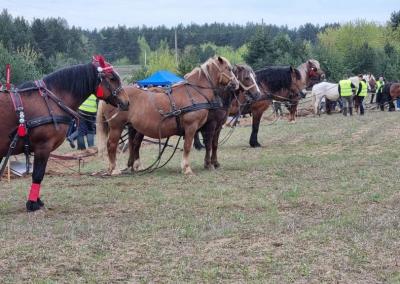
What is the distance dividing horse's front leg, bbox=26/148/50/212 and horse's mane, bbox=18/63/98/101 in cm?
89

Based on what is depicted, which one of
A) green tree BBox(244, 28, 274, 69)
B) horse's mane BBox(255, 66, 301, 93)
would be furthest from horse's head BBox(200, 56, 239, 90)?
green tree BBox(244, 28, 274, 69)

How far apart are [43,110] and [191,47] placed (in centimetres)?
8317

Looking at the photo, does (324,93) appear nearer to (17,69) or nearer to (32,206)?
(17,69)

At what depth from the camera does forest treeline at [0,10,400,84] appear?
4591 centimetres

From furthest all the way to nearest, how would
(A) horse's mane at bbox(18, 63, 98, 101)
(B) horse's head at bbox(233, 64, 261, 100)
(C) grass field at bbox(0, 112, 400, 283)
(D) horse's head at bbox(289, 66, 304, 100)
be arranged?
(D) horse's head at bbox(289, 66, 304, 100)
(B) horse's head at bbox(233, 64, 261, 100)
(A) horse's mane at bbox(18, 63, 98, 101)
(C) grass field at bbox(0, 112, 400, 283)

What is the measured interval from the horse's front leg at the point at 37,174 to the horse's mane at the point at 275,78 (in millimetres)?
8976

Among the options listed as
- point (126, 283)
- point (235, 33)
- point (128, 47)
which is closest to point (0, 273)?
point (126, 283)

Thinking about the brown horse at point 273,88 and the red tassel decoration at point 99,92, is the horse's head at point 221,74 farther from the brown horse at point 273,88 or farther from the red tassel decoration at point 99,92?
the brown horse at point 273,88

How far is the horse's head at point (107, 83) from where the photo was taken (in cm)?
872

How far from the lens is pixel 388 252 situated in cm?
587

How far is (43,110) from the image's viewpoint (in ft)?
26.4

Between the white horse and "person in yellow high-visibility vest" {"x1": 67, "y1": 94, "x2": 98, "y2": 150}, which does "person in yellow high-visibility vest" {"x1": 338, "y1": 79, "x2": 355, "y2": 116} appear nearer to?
the white horse

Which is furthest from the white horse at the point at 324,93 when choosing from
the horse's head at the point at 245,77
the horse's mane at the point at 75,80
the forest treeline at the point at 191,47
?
the horse's mane at the point at 75,80

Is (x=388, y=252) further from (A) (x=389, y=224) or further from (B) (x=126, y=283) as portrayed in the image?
(B) (x=126, y=283)
